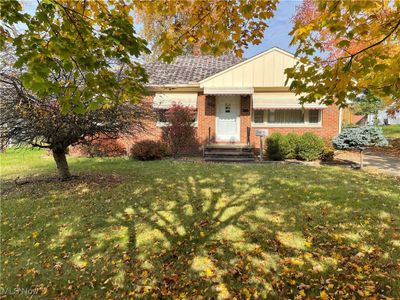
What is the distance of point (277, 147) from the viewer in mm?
12805

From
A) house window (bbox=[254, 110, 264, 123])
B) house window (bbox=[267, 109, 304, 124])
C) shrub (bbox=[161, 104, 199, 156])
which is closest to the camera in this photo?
shrub (bbox=[161, 104, 199, 156])

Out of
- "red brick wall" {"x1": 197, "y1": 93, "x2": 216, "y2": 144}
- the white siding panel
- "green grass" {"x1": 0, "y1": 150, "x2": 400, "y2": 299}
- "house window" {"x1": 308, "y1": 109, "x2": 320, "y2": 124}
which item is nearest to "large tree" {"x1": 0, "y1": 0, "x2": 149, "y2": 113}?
"green grass" {"x1": 0, "y1": 150, "x2": 400, "y2": 299}

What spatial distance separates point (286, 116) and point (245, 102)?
235 cm

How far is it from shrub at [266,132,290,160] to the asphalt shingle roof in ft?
18.4

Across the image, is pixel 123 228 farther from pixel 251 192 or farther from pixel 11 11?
pixel 11 11

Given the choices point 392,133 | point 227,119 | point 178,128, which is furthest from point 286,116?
point 392,133

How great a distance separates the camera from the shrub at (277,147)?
1271cm

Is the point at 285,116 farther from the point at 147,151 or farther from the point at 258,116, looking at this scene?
the point at 147,151

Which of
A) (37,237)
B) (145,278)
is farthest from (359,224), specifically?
(37,237)

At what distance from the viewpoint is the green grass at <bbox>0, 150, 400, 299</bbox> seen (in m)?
3.45

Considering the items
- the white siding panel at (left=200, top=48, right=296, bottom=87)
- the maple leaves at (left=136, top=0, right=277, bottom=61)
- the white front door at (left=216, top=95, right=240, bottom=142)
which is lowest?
the white front door at (left=216, top=95, right=240, bottom=142)

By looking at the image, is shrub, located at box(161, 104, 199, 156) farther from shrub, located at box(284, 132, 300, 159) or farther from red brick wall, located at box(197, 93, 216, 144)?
shrub, located at box(284, 132, 300, 159)

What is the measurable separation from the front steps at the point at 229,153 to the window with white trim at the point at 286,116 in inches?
100

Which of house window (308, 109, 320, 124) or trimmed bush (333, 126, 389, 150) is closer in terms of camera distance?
trimmed bush (333, 126, 389, 150)
